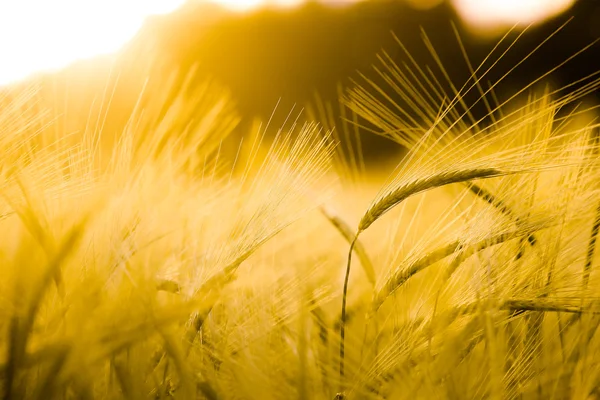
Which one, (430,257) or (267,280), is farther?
(267,280)

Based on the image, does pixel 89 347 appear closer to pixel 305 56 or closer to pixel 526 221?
pixel 526 221

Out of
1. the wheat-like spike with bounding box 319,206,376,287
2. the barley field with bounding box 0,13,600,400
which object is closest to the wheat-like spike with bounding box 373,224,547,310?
the barley field with bounding box 0,13,600,400

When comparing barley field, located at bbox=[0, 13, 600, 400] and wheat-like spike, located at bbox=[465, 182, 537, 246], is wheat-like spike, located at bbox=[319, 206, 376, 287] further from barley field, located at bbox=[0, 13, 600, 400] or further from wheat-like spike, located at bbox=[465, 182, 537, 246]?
wheat-like spike, located at bbox=[465, 182, 537, 246]

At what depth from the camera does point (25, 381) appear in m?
0.46

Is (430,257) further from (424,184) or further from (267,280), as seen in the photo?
(267,280)

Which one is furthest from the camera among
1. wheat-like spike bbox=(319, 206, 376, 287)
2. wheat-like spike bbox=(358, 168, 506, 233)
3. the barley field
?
wheat-like spike bbox=(319, 206, 376, 287)

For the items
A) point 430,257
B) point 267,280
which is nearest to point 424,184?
point 430,257

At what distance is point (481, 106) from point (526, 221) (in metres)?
4.42

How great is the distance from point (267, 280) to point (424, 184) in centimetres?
23

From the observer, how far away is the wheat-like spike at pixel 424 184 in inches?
24.1

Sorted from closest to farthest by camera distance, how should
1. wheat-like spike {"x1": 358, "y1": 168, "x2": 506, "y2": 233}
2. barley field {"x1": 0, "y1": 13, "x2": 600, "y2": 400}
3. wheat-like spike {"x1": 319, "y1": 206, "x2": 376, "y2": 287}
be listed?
barley field {"x1": 0, "y1": 13, "x2": 600, "y2": 400}
wheat-like spike {"x1": 358, "y1": 168, "x2": 506, "y2": 233}
wheat-like spike {"x1": 319, "y1": 206, "x2": 376, "y2": 287}

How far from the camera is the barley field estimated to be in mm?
484

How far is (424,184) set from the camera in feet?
2.04

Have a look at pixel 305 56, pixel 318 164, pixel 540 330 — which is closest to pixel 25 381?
pixel 318 164
